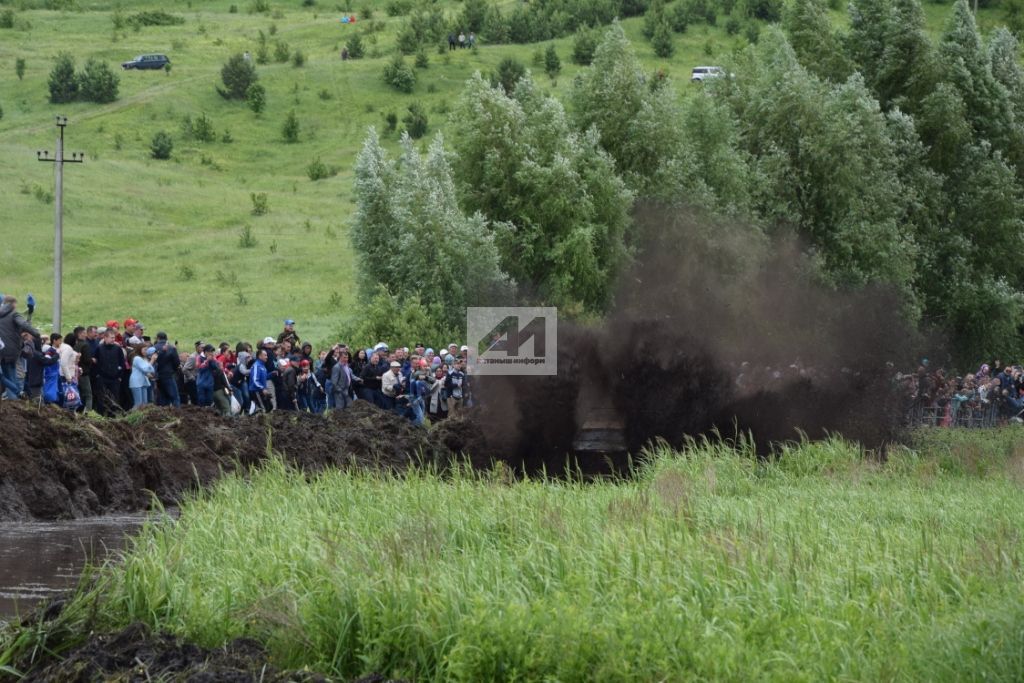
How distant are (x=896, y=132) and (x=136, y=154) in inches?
2371

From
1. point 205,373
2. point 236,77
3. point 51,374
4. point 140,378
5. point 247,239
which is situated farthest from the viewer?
point 236,77

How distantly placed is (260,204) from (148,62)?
37.2m

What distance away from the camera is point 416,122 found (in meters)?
101

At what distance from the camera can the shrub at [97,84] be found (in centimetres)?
10750

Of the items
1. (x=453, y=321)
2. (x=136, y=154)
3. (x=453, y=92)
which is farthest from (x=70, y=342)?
Result: (x=453, y=92)

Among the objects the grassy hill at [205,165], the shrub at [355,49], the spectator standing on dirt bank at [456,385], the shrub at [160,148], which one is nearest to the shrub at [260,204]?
the grassy hill at [205,165]

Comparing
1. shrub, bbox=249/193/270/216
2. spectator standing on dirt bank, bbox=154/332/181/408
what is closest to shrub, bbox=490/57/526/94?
shrub, bbox=249/193/270/216

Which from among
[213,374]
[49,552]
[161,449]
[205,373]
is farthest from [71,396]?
[49,552]

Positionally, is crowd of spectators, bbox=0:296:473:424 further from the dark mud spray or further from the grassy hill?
the grassy hill

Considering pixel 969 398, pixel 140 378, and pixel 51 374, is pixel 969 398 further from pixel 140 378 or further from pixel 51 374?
pixel 51 374

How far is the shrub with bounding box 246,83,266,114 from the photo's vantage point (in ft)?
363

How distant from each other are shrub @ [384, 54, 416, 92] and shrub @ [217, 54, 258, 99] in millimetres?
10507

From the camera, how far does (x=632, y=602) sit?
36.9 ft

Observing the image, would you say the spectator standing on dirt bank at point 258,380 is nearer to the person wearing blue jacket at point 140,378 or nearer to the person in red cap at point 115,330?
the person in red cap at point 115,330
